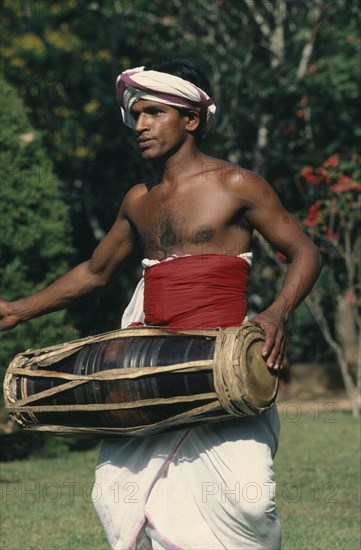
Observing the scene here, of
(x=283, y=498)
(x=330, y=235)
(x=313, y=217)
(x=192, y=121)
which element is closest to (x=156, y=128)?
(x=192, y=121)

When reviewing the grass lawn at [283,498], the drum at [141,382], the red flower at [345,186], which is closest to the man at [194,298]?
the drum at [141,382]

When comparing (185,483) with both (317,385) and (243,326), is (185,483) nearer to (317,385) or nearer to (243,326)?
(243,326)

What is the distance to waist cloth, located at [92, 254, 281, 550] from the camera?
13.0ft

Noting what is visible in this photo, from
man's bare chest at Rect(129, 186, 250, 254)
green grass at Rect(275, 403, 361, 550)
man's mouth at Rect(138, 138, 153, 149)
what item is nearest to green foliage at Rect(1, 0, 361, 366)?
green grass at Rect(275, 403, 361, 550)

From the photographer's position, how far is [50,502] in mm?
8008

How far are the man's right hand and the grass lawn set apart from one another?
2.23 meters

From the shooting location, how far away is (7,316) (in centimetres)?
473

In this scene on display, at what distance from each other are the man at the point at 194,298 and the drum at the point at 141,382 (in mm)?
146

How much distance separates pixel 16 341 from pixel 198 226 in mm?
6092

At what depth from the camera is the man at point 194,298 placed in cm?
397

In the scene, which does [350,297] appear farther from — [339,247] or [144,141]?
[144,141]

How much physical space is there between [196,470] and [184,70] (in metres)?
1.52

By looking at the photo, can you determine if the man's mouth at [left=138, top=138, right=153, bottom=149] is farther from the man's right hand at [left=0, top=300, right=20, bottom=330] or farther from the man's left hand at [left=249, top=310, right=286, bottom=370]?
the man's right hand at [left=0, top=300, right=20, bottom=330]

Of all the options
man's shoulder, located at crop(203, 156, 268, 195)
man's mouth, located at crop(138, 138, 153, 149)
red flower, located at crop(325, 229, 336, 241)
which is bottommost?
red flower, located at crop(325, 229, 336, 241)
